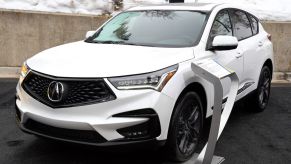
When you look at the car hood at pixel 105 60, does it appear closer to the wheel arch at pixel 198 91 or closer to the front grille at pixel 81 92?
the front grille at pixel 81 92

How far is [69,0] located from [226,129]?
7.08m

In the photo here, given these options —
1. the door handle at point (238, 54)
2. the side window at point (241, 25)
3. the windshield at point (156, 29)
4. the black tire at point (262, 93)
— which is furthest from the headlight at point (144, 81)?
the black tire at point (262, 93)

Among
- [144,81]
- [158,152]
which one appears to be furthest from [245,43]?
[144,81]

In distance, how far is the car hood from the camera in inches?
140

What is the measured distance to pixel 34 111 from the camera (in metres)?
3.69

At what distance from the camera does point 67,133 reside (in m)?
3.55

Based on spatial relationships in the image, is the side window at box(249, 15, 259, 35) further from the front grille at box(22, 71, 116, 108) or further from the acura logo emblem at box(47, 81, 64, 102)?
the acura logo emblem at box(47, 81, 64, 102)

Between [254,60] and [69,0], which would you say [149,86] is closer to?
[254,60]

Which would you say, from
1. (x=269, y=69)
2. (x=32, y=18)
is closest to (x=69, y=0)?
(x=32, y=18)

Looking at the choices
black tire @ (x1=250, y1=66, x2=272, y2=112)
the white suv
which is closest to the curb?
black tire @ (x1=250, y1=66, x2=272, y2=112)

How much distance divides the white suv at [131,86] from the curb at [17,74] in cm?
463

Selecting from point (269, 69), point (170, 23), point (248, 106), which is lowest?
point (248, 106)

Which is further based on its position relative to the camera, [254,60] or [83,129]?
[254,60]

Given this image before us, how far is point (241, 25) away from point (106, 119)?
3022mm
